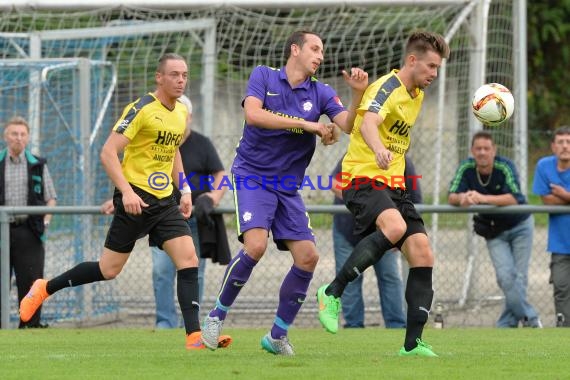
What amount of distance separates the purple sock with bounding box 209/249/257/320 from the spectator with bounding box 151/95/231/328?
9.92ft

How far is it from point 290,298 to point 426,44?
6.39ft

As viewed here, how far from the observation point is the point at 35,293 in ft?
30.9

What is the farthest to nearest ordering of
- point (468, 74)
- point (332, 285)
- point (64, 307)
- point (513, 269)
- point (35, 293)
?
point (468, 74) < point (64, 307) < point (513, 269) < point (35, 293) < point (332, 285)

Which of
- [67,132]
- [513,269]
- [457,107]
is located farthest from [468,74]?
[67,132]

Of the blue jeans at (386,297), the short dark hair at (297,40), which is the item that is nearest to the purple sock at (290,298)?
the short dark hair at (297,40)

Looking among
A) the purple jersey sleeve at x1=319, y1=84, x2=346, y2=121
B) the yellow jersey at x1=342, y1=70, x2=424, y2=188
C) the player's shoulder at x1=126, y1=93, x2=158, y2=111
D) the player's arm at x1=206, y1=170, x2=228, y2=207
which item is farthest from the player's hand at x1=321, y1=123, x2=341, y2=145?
the player's arm at x1=206, y1=170, x2=228, y2=207

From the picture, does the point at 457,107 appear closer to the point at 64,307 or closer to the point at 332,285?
the point at 64,307

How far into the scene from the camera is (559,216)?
11367 mm

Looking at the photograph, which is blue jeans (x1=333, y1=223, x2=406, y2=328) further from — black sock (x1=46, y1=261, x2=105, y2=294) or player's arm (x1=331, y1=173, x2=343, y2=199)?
black sock (x1=46, y1=261, x2=105, y2=294)

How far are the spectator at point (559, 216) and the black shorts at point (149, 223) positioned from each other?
4.06m

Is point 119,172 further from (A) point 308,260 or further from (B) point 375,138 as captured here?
(B) point 375,138

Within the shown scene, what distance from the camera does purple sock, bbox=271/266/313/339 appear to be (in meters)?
8.29

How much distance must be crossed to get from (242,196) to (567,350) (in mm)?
2484

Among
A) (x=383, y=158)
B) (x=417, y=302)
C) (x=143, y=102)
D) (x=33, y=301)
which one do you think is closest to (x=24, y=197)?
(x=33, y=301)
